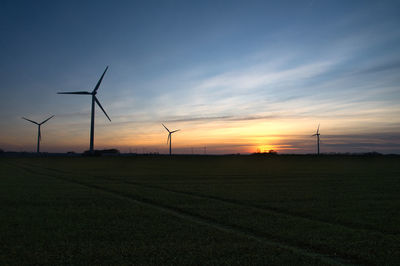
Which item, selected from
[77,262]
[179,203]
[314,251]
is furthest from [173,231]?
[179,203]

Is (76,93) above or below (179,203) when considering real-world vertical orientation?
above

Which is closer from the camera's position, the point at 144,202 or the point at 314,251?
the point at 314,251

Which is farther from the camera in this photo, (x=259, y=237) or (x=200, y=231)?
(x=200, y=231)

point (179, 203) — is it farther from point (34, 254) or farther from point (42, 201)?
point (34, 254)

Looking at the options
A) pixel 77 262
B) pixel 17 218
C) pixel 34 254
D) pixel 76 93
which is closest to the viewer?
pixel 77 262

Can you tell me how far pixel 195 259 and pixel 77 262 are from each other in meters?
2.82

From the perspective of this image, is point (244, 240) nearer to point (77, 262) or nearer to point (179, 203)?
point (77, 262)

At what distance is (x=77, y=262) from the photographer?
7.41 metres

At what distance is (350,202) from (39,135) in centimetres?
12684

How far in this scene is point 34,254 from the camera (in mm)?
7926

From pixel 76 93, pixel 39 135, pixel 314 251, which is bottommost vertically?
pixel 314 251

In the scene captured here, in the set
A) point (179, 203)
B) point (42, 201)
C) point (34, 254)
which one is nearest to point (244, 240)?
point (34, 254)

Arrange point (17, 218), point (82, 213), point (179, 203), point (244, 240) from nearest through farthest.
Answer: point (244, 240) → point (17, 218) → point (82, 213) → point (179, 203)

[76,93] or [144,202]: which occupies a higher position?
[76,93]
